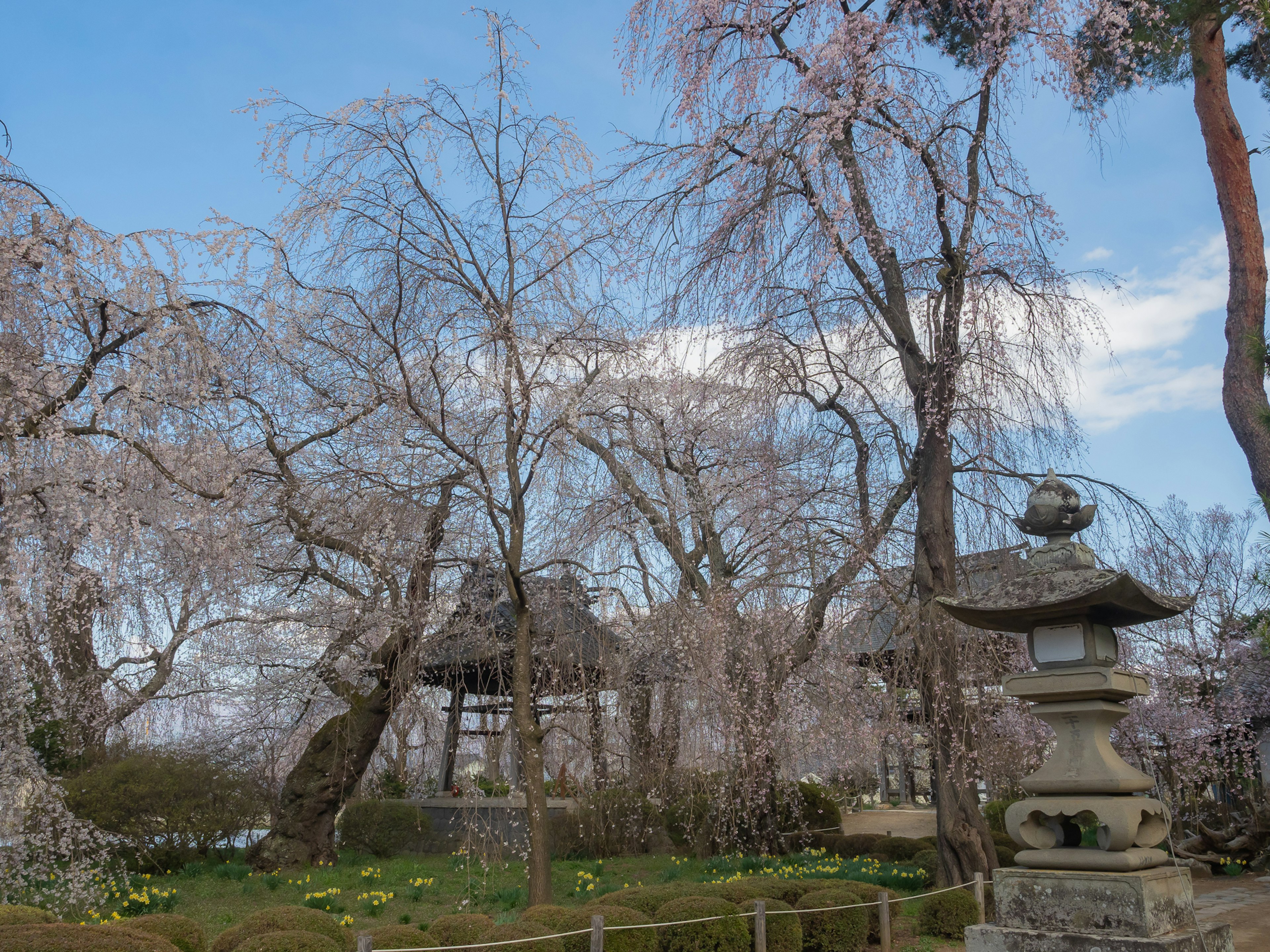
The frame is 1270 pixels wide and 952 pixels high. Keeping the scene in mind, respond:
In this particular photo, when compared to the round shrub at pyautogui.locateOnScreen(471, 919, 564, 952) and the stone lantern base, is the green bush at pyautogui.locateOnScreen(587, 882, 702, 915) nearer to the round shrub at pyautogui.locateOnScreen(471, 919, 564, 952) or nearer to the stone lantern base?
the round shrub at pyautogui.locateOnScreen(471, 919, 564, 952)

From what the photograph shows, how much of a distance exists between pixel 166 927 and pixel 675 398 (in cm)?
629

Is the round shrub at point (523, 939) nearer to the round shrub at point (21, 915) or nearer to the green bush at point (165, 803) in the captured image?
the round shrub at point (21, 915)

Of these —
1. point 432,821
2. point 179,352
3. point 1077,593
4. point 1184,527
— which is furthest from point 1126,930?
point 1184,527

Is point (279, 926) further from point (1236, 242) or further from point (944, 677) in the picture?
point (1236, 242)

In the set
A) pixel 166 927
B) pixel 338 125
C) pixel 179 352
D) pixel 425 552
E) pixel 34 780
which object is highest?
pixel 338 125

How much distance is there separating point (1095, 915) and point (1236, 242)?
7.69 m

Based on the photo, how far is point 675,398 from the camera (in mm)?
9445

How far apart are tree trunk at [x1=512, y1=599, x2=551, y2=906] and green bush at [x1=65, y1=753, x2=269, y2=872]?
500cm

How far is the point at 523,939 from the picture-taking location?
570cm

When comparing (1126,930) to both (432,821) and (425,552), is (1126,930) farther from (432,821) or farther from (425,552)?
(432,821)

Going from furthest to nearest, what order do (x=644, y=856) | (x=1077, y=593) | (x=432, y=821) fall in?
1. (x=432, y=821)
2. (x=644, y=856)
3. (x=1077, y=593)

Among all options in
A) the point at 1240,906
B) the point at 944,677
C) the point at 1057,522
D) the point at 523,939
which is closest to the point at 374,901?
the point at 523,939

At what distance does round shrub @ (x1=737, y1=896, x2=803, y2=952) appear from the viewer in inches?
272

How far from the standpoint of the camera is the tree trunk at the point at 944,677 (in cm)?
846
